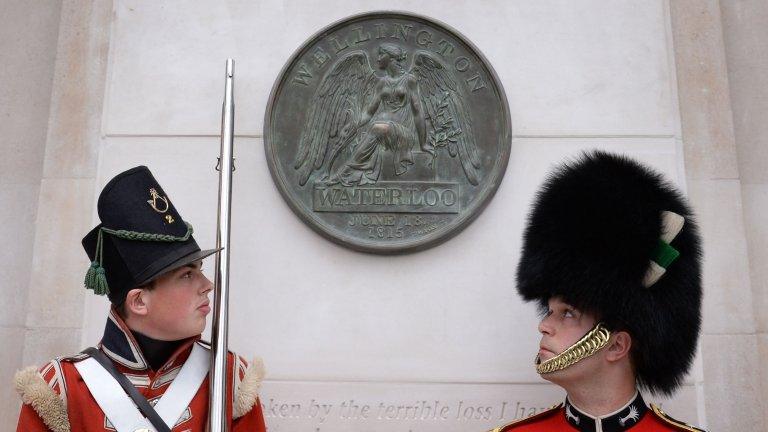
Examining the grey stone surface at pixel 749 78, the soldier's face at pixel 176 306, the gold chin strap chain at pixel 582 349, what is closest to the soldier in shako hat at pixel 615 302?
the gold chin strap chain at pixel 582 349

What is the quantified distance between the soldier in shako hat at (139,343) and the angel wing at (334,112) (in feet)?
4.27

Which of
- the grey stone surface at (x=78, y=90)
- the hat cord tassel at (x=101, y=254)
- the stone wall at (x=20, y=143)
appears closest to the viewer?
the hat cord tassel at (x=101, y=254)

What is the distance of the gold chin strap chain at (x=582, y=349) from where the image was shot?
10.0 ft

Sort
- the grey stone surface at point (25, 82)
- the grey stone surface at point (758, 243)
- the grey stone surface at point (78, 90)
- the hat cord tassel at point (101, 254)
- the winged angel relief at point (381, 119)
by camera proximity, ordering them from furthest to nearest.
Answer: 1. the grey stone surface at point (25, 82)
2. the grey stone surface at point (758, 243)
3. the grey stone surface at point (78, 90)
4. the winged angel relief at point (381, 119)
5. the hat cord tassel at point (101, 254)

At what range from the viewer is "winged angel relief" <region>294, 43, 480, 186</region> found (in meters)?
4.23

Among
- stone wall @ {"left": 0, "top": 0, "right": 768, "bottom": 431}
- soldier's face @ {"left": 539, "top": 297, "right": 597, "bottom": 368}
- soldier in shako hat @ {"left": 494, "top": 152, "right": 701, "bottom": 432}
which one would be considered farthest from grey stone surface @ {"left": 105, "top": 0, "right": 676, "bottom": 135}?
soldier's face @ {"left": 539, "top": 297, "right": 597, "bottom": 368}

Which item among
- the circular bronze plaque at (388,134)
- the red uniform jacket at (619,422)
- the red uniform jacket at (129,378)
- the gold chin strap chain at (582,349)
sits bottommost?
the red uniform jacket at (619,422)

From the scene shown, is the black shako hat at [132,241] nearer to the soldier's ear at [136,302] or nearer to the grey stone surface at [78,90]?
the soldier's ear at [136,302]

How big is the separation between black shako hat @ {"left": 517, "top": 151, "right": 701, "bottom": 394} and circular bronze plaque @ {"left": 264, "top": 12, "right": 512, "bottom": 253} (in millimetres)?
814

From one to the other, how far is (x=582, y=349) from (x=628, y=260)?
42 cm

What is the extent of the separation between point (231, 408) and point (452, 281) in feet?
5.23

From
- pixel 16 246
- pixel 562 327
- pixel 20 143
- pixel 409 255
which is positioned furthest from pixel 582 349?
pixel 20 143

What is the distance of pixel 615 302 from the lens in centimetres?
311

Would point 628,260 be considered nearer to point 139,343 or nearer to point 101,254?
point 139,343
